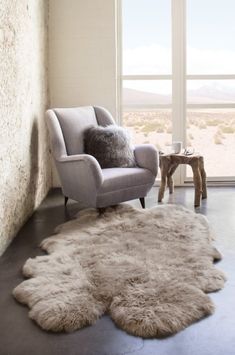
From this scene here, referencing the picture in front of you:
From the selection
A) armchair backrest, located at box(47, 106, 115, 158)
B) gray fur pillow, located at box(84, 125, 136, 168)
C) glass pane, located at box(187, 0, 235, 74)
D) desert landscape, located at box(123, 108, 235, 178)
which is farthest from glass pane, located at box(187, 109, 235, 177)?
gray fur pillow, located at box(84, 125, 136, 168)

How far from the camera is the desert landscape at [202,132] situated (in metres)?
5.29

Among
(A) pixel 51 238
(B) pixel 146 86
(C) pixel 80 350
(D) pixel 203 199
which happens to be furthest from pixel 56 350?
(B) pixel 146 86

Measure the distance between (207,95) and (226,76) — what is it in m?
0.30

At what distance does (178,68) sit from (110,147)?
1554mm

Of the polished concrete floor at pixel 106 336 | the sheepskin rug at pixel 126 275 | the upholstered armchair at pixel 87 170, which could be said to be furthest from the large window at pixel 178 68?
the polished concrete floor at pixel 106 336

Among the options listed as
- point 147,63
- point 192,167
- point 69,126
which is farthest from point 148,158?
point 147,63

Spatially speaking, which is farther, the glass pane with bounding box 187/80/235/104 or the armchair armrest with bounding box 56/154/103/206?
the glass pane with bounding box 187/80/235/104

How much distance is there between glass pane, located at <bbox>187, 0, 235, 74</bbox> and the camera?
16.9 ft

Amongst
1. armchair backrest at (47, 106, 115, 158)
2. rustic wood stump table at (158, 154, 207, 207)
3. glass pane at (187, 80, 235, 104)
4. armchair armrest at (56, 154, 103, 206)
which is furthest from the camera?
glass pane at (187, 80, 235, 104)

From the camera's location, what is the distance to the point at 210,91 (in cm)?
523

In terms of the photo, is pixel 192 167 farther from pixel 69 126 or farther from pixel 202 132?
pixel 69 126

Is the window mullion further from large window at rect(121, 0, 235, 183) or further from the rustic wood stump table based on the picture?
the rustic wood stump table

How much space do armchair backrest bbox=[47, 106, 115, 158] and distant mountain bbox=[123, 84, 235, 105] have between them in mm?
728

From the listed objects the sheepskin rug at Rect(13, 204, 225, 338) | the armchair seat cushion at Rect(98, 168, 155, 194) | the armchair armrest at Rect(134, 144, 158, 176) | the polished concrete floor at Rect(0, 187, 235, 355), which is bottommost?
the polished concrete floor at Rect(0, 187, 235, 355)
